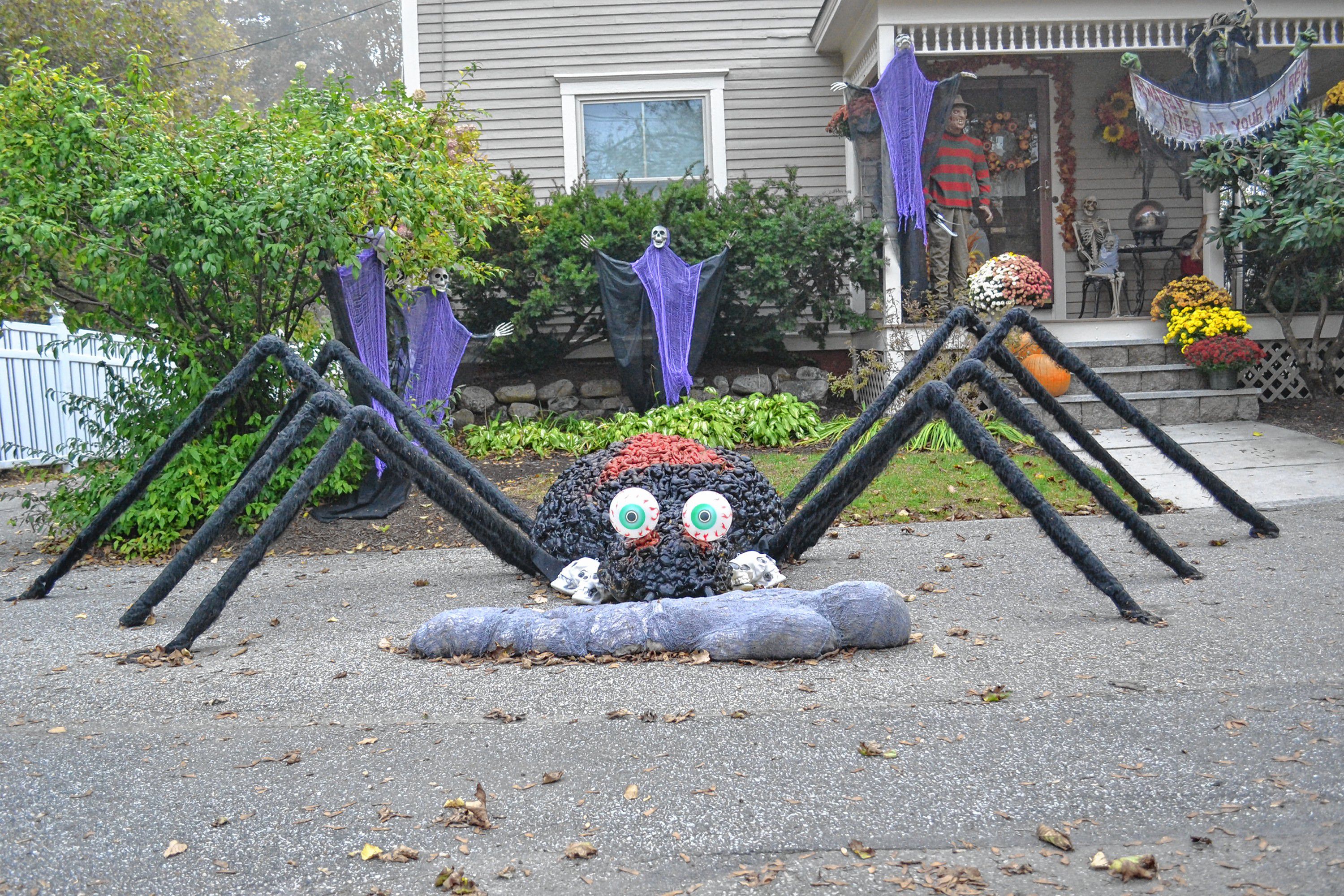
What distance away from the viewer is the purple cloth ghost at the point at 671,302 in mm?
9656

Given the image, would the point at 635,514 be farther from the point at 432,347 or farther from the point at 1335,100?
the point at 1335,100

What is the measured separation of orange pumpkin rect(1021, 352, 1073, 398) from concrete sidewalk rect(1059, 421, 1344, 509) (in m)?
0.54

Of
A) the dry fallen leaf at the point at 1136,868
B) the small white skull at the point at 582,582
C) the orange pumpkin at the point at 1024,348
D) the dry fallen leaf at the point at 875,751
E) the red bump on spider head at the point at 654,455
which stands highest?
the orange pumpkin at the point at 1024,348

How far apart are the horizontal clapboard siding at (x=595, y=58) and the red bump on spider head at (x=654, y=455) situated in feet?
25.2

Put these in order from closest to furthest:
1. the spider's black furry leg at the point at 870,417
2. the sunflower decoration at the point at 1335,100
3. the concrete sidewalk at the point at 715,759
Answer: the concrete sidewalk at the point at 715,759 → the spider's black furry leg at the point at 870,417 → the sunflower decoration at the point at 1335,100

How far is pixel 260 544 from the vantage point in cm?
400

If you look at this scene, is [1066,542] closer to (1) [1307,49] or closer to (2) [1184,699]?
(2) [1184,699]

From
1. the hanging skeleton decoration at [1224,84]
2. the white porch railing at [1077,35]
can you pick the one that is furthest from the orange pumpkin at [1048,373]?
the white porch railing at [1077,35]

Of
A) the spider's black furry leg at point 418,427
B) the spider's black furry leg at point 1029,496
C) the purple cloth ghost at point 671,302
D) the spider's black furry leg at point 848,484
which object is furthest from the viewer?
the purple cloth ghost at point 671,302

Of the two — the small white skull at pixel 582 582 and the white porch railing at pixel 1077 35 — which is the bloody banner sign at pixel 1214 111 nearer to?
the white porch railing at pixel 1077 35

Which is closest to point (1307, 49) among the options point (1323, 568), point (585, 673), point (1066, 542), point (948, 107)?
point (948, 107)

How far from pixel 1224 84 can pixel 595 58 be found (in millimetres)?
6760

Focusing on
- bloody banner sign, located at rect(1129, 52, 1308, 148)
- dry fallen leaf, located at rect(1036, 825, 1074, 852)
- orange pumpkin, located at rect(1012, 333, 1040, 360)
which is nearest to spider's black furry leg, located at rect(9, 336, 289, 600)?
dry fallen leaf, located at rect(1036, 825, 1074, 852)

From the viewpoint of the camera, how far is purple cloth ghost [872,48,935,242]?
31.9 feet
